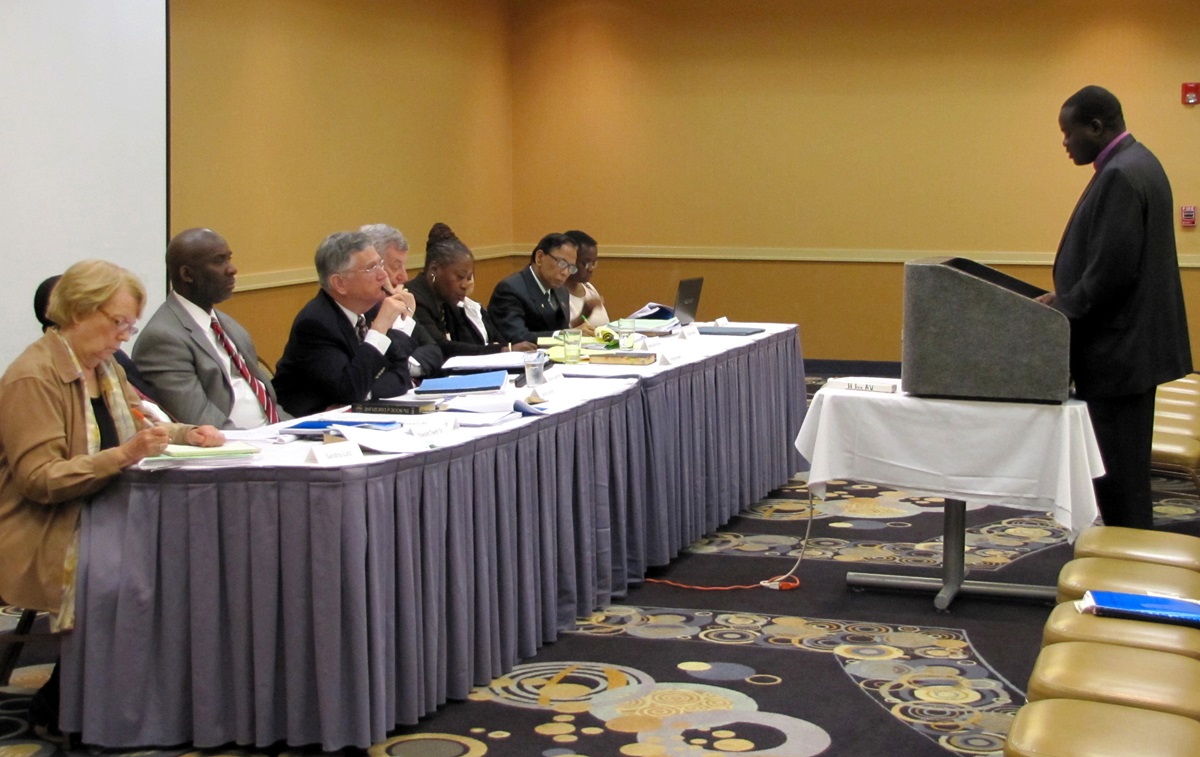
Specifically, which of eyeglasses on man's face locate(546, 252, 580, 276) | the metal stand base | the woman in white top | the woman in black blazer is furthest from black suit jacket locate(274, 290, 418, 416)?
the woman in white top

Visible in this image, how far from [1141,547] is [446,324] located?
3.27 metres

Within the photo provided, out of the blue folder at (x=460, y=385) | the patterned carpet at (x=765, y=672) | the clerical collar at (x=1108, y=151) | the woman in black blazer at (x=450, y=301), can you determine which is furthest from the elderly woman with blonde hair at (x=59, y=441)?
the clerical collar at (x=1108, y=151)

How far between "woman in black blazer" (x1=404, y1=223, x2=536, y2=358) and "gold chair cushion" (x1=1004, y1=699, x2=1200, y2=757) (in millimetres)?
3431

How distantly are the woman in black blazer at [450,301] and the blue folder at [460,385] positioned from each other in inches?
41.3

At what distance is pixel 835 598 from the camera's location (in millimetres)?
4590

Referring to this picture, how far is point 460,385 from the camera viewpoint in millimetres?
4434

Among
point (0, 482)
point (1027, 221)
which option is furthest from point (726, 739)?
point (1027, 221)

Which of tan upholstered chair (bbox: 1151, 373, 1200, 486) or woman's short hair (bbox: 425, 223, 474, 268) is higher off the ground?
woman's short hair (bbox: 425, 223, 474, 268)

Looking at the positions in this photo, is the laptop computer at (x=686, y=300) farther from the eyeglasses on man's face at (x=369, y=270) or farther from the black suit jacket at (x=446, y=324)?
the eyeglasses on man's face at (x=369, y=270)

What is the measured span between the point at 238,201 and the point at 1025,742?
5587mm

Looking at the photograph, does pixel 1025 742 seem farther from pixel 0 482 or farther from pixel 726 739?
pixel 0 482

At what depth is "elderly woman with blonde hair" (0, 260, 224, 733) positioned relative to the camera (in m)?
3.12

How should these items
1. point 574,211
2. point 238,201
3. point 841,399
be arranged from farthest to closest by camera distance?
point 574,211
point 238,201
point 841,399

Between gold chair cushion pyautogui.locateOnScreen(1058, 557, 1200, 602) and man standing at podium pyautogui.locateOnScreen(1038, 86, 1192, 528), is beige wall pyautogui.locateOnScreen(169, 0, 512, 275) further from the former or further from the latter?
gold chair cushion pyautogui.locateOnScreen(1058, 557, 1200, 602)
